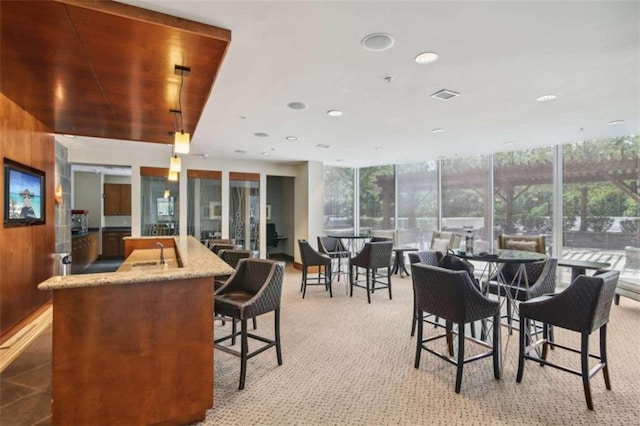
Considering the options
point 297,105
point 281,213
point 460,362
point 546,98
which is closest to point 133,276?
point 460,362

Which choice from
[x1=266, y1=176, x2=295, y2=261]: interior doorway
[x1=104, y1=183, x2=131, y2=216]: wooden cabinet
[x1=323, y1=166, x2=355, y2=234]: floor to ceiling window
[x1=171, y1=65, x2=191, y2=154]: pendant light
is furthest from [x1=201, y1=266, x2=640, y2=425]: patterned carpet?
[x1=104, y1=183, x2=131, y2=216]: wooden cabinet

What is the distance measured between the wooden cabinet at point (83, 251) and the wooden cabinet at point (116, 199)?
0.96 m

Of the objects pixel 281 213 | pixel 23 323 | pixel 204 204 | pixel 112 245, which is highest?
pixel 204 204

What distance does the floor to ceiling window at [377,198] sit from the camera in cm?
851

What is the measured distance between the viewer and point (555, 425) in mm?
2150

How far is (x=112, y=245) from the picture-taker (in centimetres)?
936

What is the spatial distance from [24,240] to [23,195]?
53 cm

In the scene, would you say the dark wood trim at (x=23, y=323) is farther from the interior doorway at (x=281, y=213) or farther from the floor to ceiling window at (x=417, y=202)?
the floor to ceiling window at (x=417, y=202)

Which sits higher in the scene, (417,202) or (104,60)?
(104,60)

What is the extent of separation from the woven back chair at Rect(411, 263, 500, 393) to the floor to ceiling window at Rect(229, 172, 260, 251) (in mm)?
5570

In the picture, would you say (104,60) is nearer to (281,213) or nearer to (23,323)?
(23,323)

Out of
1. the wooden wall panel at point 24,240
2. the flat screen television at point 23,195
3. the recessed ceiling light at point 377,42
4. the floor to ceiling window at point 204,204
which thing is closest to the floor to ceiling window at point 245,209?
the floor to ceiling window at point 204,204

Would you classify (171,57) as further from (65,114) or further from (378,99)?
(65,114)

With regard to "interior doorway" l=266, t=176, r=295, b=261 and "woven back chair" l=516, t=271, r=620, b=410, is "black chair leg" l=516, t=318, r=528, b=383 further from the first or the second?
"interior doorway" l=266, t=176, r=295, b=261
